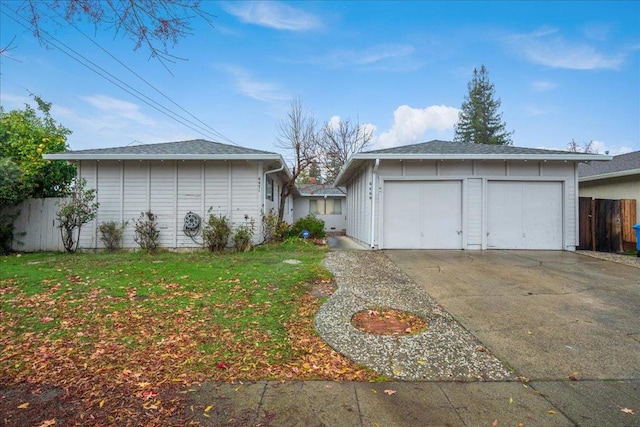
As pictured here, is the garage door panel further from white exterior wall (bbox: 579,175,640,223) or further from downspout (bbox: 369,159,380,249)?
white exterior wall (bbox: 579,175,640,223)

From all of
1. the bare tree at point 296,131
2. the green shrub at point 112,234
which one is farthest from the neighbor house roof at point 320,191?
the green shrub at point 112,234

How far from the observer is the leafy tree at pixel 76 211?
858 centimetres

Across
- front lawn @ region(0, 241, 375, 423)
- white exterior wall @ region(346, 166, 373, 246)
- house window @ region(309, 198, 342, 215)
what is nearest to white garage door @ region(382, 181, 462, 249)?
white exterior wall @ region(346, 166, 373, 246)

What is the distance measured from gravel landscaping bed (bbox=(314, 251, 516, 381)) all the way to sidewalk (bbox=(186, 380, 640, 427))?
0.18 meters

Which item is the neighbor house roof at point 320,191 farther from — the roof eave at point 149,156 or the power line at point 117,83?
the roof eave at point 149,156

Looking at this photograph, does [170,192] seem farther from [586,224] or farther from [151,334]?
[586,224]

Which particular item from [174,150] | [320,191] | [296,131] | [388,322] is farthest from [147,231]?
[320,191]

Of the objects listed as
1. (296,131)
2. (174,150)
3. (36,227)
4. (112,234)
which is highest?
(296,131)

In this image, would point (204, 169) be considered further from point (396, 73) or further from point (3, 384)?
point (396, 73)

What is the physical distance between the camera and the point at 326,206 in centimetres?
2177

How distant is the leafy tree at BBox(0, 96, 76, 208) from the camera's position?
926 cm

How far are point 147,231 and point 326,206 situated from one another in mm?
13814

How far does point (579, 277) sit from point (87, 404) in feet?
24.5

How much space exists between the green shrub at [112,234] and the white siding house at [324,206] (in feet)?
42.3
